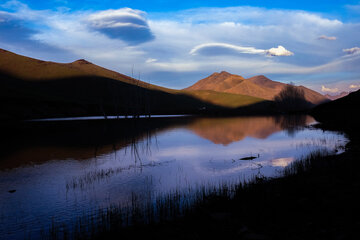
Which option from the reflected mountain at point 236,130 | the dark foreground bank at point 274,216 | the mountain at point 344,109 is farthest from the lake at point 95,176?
the mountain at point 344,109

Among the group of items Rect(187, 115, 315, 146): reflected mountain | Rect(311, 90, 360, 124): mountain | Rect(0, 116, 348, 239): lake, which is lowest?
Rect(0, 116, 348, 239): lake

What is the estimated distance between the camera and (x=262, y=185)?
15.0 m

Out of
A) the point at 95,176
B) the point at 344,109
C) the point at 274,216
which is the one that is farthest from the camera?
the point at 344,109

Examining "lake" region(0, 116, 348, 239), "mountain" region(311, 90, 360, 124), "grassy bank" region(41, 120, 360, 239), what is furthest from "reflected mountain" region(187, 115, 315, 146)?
"grassy bank" region(41, 120, 360, 239)

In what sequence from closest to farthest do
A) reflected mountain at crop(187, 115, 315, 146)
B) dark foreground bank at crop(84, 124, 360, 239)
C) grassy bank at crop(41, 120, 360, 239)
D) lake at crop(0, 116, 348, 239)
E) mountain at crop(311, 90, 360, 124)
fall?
dark foreground bank at crop(84, 124, 360, 239) < grassy bank at crop(41, 120, 360, 239) < lake at crop(0, 116, 348, 239) < reflected mountain at crop(187, 115, 315, 146) < mountain at crop(311, 90, 360, 124)

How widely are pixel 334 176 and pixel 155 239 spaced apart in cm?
1046

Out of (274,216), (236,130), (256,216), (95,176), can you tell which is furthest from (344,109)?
(256,216)

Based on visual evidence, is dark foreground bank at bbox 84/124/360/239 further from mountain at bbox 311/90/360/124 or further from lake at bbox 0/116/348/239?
mountain at bbox 311/90/360/124

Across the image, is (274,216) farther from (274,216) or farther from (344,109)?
(344,109)

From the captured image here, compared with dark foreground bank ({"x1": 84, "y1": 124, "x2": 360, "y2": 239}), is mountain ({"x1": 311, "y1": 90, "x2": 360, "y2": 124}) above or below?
above

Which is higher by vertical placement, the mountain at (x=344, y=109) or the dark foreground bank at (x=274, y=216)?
the mountain at (x=344, y=109)

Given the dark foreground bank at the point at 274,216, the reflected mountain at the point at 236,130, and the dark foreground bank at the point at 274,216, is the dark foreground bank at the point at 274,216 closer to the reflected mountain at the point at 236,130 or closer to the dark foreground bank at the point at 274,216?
the dark foreground bank at the point at 274,216

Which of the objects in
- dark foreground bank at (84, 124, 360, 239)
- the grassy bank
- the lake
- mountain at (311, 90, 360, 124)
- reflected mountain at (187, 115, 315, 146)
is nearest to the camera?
dark foreground bank at (84, 124, 360, 239)

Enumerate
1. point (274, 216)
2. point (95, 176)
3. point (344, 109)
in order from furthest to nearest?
point (344, 109) < point (95, 176) < point (274, 216)
